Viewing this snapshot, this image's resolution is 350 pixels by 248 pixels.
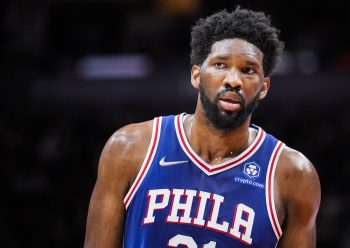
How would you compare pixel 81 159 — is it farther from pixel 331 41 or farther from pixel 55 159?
pixel 331 41

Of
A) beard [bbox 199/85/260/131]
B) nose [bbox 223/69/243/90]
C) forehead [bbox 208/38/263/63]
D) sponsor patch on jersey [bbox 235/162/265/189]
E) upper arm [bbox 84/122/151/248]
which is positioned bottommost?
upper arm [bbox 84/122/151/248]

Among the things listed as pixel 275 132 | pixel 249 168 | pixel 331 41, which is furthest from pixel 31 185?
pixel 249 168

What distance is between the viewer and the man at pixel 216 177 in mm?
3242

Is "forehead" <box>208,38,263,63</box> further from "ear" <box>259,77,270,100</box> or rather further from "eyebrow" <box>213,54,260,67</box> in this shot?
"ear" <box>259,77,270,100</box>

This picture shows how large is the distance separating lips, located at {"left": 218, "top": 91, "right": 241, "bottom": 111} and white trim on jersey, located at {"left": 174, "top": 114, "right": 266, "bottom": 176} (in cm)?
35

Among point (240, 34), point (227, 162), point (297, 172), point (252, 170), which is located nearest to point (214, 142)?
point (227, 162)

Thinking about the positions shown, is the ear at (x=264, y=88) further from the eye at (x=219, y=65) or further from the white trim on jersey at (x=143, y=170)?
the white trim on jersey at (x=143, y=170)

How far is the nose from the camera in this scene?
3172 millimetres

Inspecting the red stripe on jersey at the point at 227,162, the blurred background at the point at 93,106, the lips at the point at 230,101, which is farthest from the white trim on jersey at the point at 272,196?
the blurred background at the point at 93,106

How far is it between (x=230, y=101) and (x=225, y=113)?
0.07 metres

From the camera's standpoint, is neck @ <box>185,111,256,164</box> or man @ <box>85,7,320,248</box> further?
neck @ <box>185,111,256,164</box>

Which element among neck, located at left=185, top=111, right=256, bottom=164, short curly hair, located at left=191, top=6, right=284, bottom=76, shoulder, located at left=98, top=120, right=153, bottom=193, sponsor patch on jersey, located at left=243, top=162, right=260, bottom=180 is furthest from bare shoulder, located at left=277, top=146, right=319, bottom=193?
shoulder, located at left=98, top=120, right=153, bottom=193

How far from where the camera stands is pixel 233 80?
3.17m

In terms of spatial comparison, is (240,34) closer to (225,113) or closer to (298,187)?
(225,113)
